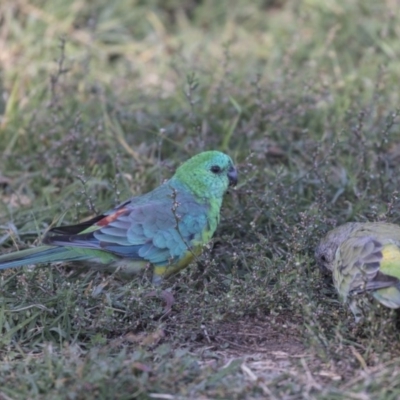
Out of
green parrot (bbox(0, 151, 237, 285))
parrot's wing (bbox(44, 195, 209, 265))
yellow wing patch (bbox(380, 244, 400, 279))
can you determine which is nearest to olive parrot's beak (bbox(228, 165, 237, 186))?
green parrot (bbox(0, 151, 237, 285))

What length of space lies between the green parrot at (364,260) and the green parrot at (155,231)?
2.51 feet

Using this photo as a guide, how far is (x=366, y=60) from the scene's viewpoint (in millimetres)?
7164

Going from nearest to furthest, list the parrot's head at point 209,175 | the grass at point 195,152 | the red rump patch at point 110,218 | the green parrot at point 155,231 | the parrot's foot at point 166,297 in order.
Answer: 1. the grass at point 195,152
2. the parrot's foot at point 166,297
3. the green parrot at point 155,231
4. the red rump patch at point 110,218
5. the parrot's head at point 209,175

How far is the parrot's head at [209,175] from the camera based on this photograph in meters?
5.00

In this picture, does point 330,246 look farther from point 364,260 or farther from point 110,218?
point 110,218

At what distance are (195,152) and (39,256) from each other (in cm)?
175

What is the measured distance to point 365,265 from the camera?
390 centimetres

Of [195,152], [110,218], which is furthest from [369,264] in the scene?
[195,152]

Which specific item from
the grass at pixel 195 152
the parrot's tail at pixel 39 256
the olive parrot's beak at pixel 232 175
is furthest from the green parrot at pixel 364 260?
the parrot's tail at pixel 39 256

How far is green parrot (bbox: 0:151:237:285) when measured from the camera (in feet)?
14.5

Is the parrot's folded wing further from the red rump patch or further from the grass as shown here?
the red rump patch

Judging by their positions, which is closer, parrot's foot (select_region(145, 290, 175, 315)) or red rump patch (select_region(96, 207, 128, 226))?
parrot's foot (select_region(145, 290, 175, 315))

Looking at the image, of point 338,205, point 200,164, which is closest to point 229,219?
point 200,164

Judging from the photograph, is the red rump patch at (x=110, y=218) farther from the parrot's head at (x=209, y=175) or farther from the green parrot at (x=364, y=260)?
the green parrot at (x=364, y=260)
